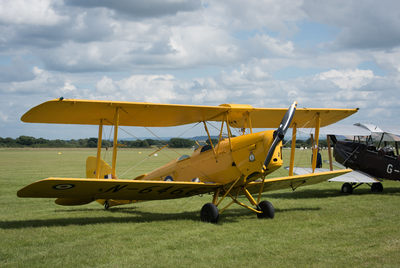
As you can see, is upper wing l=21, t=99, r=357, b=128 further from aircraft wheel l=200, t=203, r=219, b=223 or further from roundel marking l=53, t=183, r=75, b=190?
aircraft wheel l=200, t=203, r=219, b=223

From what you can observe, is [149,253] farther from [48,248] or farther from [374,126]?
[374,126]

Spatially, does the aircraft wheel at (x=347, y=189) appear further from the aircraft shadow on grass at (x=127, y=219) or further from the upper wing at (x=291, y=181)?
the aircraft shadow on grass at (x=127, y=219)

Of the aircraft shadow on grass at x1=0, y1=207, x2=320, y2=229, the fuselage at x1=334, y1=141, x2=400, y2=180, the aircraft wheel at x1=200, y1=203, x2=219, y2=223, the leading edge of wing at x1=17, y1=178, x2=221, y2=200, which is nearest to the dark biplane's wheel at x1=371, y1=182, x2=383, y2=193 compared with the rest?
the fuselage at x1=334, y1=141, x2=400, y2=180

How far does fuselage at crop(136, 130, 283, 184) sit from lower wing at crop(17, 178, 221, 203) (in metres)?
0.34

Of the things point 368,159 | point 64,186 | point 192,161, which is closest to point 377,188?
point 368,159

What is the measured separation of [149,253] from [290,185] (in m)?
5.53

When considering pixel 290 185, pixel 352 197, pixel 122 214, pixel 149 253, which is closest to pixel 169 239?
pixel 149 253

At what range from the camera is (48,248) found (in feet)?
20.2

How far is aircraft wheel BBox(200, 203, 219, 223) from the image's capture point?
8.19m

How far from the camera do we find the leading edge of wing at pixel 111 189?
7.20 m

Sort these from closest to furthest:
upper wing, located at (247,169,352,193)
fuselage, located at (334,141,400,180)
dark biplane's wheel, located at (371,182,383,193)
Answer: upper wing, located at (247,169,352,193)
fuselage, located at (334,141,400,180)
dark biplane's wheel, located at (371,182,383,193)

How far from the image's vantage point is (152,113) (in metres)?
9.25

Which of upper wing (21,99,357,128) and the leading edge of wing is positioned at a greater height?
upper wing (21,99,357,128)

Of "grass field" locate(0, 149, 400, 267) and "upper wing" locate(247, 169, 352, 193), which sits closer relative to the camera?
"grass field" locate(0, 149, 400, 267)
